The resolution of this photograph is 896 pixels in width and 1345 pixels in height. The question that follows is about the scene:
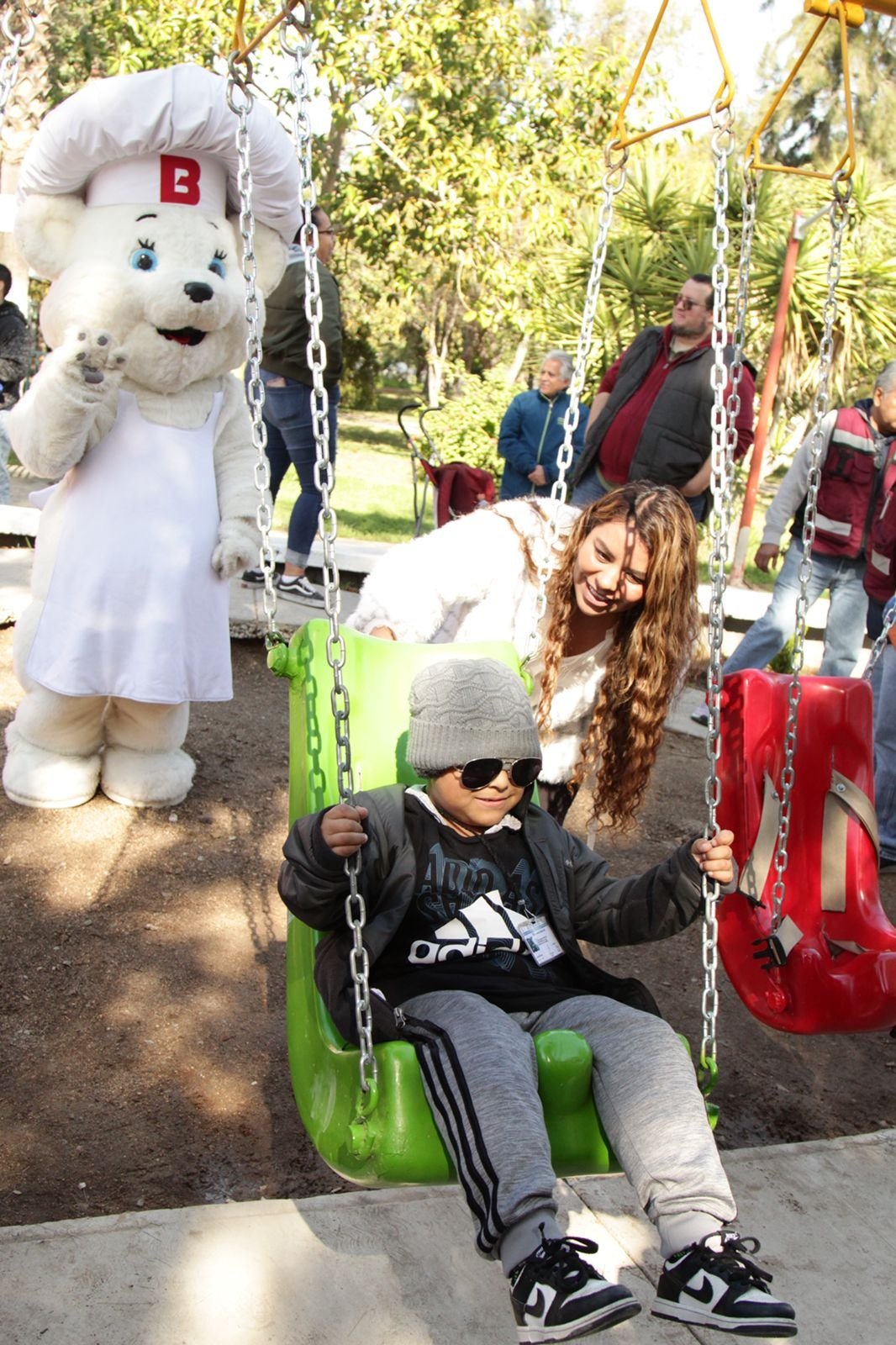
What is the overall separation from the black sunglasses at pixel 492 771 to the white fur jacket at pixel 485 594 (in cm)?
60

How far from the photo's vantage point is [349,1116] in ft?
6.93

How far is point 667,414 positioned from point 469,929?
3.32m

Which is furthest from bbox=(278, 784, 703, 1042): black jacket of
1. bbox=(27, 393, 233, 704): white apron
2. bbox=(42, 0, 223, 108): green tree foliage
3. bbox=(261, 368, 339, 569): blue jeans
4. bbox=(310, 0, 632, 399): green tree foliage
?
bbox=(310, 0, 632, 399): green tree foliage

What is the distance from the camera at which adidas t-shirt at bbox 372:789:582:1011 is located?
236 centimetres

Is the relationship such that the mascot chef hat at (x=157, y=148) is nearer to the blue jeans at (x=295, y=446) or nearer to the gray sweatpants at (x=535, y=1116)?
the blue jeans at (x=295, y=446)

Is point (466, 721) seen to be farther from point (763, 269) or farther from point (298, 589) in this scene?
point (763, 269)

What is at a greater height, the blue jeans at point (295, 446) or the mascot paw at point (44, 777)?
the blue jeans at point (295, 446)

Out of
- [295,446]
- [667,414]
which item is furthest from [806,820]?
[295,446]

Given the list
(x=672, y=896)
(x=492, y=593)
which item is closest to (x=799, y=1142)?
(x=672, y=896)

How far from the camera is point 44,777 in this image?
4262mm

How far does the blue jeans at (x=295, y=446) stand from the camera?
6.65 m

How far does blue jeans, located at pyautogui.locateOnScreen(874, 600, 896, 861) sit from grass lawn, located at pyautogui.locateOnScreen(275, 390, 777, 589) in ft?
11.5

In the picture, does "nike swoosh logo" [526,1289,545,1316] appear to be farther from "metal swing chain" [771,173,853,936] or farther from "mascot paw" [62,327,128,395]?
"mascot paw" [62,327,128,395]

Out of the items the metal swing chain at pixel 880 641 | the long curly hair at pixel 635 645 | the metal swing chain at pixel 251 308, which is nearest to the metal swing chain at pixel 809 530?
the long curly hair at pixel 635 645
